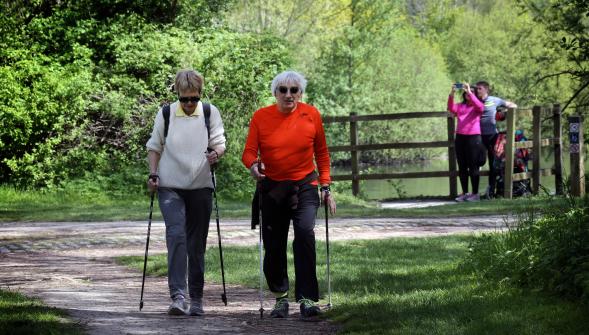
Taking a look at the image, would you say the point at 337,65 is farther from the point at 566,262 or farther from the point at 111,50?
the point at 566,262

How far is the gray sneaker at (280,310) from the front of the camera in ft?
27.5

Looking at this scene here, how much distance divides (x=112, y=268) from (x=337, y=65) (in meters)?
41.8

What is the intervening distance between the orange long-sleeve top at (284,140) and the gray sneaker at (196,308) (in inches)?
43.6

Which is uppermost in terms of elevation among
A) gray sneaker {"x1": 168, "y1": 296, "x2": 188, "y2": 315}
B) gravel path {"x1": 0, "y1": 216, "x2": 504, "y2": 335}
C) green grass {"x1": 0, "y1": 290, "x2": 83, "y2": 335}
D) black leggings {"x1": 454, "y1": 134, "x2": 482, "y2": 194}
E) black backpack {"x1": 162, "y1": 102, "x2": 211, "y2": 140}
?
black backpack {"x1": 162, "y1": 102, "x2": 211, "y2": 140}

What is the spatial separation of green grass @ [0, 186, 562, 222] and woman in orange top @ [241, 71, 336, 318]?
7747 millimetres

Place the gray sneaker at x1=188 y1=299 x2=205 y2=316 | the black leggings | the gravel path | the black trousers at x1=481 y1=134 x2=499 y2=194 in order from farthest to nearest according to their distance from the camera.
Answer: the black trousers at x1=481 y1=134 x2=499 y2=194 → the black leggings → the gray sneaker at x1=188 y1=299 x2=205 y2=316 → the gravel path

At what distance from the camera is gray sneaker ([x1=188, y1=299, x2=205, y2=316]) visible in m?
8.46

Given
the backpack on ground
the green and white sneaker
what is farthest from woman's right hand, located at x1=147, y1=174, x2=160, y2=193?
the backpack on ground

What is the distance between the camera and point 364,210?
18.5 metres

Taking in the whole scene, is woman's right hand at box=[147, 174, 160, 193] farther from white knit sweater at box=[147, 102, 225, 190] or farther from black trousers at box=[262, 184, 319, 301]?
black trousers at box=[262, 184, 319, 301]

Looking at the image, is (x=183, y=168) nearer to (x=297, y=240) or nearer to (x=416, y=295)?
(x=297, y=240)

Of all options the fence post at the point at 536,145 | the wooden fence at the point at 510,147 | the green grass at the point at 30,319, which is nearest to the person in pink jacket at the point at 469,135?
the wooden fence at the point at 510,147

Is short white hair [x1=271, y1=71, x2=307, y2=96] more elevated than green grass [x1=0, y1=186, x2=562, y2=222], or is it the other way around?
short white hair [x1=271, y1=71, x2=307, y2=96]

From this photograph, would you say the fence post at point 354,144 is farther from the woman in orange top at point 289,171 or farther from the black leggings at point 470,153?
the woman in orange top at point 289,171
